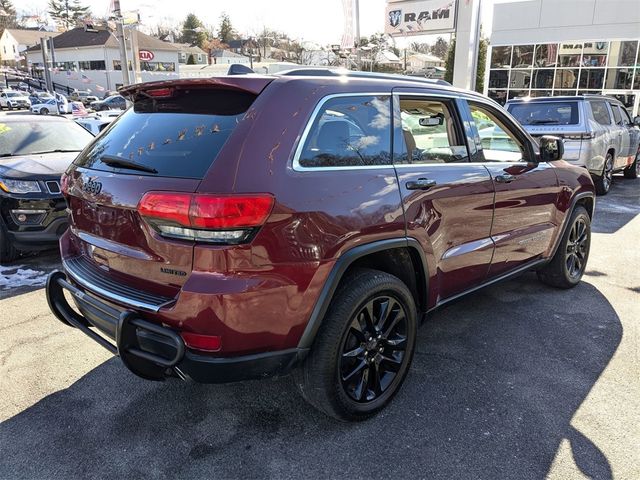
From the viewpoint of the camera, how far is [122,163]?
2570 millimetres

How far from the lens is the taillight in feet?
7.02

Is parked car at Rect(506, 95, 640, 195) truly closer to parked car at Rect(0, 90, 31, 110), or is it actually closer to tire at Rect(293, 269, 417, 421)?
tire at Rect(293, 269, 417, 421)

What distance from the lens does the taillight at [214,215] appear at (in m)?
2.14

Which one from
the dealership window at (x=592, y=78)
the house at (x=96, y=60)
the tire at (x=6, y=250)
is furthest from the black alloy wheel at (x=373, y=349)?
the house at (x=96, y=60)

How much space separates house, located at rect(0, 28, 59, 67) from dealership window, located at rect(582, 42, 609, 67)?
83055 mm

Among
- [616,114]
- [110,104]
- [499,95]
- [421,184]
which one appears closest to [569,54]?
[499,95]

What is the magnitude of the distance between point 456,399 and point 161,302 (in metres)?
1.80

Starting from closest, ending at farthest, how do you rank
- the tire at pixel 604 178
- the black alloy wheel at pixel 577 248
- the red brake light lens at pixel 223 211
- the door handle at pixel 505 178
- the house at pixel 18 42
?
1. the red brake light lens at pixel 223 211
2. the door handle at pixel 505 178
3. the black alloy wheel at pixel 577 248
4. the tire at pixel 604 178
5. the house at pixel 18 42

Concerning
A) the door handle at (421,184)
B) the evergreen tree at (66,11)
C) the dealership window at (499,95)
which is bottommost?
the dealership window at (499,95)

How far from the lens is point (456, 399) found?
3.00 metres

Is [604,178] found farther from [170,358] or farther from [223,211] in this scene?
[170,358]

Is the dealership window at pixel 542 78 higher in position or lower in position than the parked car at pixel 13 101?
higher

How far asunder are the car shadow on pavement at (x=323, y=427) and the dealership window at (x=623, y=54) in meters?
20.6

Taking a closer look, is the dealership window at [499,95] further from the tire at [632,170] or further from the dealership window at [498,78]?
the tire at [632,170]
